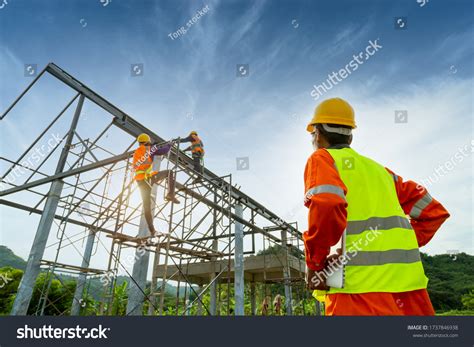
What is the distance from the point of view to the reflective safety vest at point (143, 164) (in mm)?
7697

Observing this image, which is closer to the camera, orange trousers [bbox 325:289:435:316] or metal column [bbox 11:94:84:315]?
orange trousers [bbox 325:289:435:316]

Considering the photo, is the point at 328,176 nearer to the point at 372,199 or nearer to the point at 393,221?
the point at 372,199

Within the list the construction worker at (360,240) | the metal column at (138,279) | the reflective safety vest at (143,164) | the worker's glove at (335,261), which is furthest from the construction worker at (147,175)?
the worker's glove at (335,261)

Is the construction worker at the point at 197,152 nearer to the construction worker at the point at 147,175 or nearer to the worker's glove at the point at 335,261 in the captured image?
the construction worker at the point at 147,175

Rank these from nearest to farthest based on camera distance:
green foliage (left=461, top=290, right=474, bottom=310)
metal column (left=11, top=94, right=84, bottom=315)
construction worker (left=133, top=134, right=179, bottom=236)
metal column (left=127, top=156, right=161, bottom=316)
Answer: construction worker (left=133, top=134, right=179, bottom=236), metal column (left=127, top=156, right=161, bottom=316), metal column (left=11, top=94, right=84, bottom=315), green foliage (left=461, top=290, right=474, bottom=310)

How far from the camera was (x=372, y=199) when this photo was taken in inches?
68.1

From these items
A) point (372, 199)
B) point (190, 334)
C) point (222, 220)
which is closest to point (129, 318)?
point (190, 334)

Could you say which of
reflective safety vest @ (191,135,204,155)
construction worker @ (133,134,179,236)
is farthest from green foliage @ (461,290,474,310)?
construction worker @ (133,134,179,236)

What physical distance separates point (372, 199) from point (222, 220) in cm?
1183

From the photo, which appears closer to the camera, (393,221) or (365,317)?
(365,317)

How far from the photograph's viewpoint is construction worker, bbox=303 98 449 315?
148cm

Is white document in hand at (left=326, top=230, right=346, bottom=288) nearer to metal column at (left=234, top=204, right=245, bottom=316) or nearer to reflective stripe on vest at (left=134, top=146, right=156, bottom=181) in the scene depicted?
reflective stripe on vest at (left=134, top=146, right=156, bottom=181)

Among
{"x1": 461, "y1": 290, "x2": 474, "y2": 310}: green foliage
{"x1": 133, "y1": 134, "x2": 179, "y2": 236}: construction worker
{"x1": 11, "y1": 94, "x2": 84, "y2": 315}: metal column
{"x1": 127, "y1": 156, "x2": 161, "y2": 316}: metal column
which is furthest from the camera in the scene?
{"x1": 461, "y1": 290, "x2": 474, "y2": 310}: green foliage

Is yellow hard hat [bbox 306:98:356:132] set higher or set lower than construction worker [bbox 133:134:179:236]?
lower
